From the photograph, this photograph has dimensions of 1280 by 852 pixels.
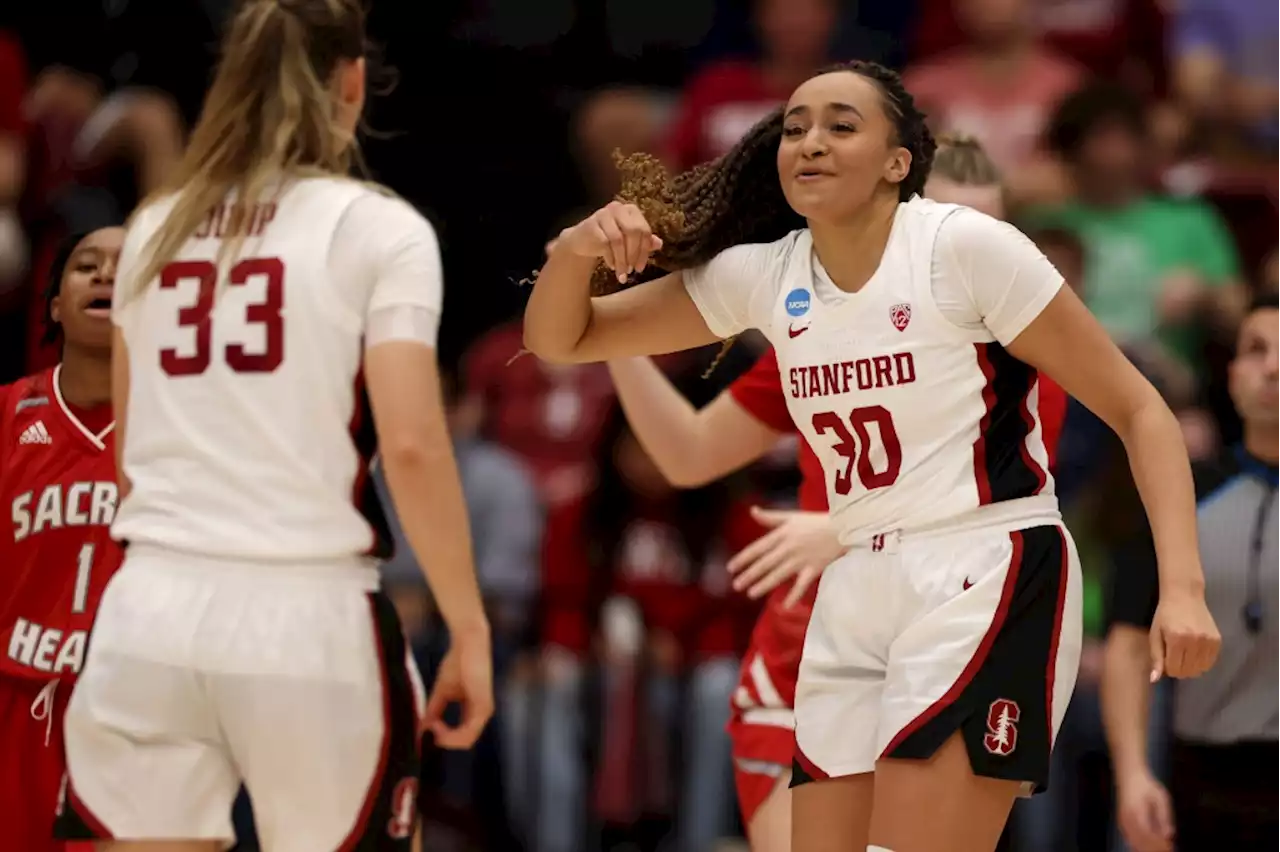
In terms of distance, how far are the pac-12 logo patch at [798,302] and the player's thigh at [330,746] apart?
3.33 feet

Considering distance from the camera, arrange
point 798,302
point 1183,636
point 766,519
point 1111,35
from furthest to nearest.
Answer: point 1111,35 → point 766,519 → point 798,302 → point 1183,636

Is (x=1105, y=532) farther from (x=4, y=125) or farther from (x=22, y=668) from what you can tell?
(x=4, y=125)

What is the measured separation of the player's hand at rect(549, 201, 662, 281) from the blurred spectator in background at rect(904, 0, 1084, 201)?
176 inches

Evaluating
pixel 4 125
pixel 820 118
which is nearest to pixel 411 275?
pixel 820 118

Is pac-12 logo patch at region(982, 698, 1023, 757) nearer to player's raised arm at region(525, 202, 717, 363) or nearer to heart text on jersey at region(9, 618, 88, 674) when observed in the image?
player's raised arm at region(525, 202, 717, 363)

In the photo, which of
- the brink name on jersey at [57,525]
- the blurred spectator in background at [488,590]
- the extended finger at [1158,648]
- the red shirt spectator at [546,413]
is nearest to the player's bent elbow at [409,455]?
the brink name on jersey at [57,525]

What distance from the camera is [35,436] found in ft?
13.3

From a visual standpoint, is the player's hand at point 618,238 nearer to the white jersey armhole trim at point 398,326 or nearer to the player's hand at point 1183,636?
the white jersey armhole trim at point 398,326

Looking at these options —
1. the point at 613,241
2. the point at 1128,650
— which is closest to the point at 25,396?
the point at 613,241

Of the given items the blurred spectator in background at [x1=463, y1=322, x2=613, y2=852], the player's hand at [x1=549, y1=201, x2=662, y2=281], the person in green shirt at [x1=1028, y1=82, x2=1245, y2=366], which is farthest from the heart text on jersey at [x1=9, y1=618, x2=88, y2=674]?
the person in green shirt at [x1=1028, y1=82, x2=1245, y2=366]

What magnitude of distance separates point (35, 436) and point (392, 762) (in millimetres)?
1099

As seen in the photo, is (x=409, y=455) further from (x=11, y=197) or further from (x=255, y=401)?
(x=11, y=197)

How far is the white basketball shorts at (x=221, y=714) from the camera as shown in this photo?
353 cm

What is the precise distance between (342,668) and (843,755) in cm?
98
